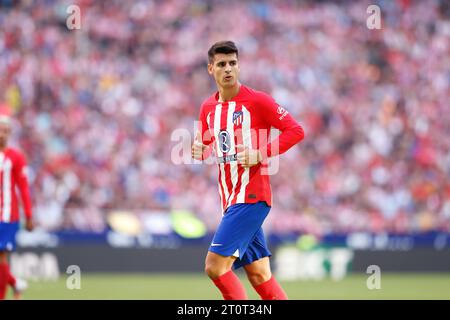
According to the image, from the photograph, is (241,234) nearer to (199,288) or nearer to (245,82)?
(199,288)

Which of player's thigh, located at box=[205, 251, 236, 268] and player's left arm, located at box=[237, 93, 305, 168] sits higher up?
player's left arm, located at box=[237, 93, 305, 168]

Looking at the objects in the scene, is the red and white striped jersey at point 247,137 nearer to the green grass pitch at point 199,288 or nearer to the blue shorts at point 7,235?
the blue shorts at point 7,235

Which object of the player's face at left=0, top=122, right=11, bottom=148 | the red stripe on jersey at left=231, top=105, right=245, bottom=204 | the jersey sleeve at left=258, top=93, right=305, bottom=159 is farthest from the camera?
the player's face at left=0, top=122, right=11, bottom=148

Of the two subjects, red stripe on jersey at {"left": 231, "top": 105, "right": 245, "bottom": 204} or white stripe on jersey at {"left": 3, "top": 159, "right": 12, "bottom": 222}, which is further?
white stripe on jersey at {"left": 3, "top": 159, "right": 12, "bottom": 222}

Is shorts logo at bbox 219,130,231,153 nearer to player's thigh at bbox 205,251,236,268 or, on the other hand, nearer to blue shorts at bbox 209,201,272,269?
blue shorts at bbox 209,201,272,269

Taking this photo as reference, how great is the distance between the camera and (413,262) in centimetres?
1805

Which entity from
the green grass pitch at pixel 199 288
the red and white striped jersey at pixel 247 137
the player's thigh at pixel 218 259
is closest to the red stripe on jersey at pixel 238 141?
the red and white striped jersey at pixel 247 137

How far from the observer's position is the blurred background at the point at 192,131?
56.9 ft

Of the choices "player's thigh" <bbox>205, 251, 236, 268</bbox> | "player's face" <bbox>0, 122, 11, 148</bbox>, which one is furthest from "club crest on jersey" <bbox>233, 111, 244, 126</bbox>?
"player's face" <bbox>0, 122, 11, 148</bbox>

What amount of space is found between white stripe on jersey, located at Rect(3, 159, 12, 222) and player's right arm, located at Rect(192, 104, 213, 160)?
4.06 meters

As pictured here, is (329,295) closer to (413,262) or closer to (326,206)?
(413,262)

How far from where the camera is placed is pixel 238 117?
7762 millimetres

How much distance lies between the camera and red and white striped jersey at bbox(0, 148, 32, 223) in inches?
448

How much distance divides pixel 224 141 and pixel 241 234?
83cm
